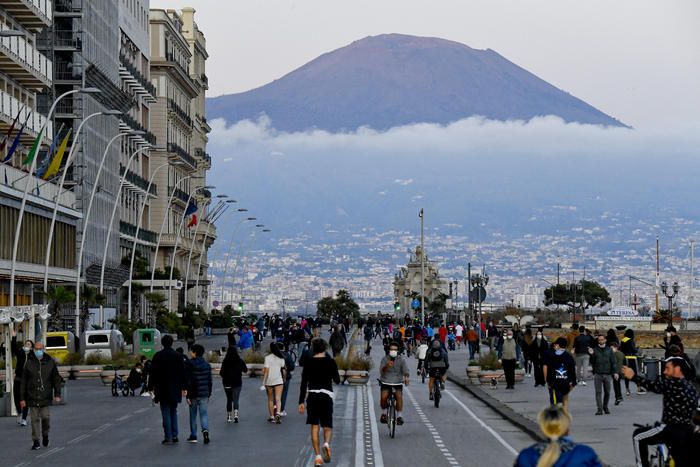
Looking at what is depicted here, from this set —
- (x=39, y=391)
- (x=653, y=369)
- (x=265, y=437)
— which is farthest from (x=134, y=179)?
(x=39, y=391)

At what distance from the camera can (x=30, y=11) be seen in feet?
198

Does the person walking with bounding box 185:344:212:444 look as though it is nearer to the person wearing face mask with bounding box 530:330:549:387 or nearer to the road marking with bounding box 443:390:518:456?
the road marking with bounding box 443:390:518:456

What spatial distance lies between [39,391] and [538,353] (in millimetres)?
21527

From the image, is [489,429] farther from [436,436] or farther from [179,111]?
[179,111]

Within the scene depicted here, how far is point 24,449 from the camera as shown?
21.0m

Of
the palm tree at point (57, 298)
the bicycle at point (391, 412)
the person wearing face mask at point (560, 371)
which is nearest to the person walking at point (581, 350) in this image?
the person wearing face mask at point (560, 371)

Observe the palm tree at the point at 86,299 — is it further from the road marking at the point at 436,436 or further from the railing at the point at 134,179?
the road marking at the point at 436,436

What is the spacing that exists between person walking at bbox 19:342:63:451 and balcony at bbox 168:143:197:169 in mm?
85781

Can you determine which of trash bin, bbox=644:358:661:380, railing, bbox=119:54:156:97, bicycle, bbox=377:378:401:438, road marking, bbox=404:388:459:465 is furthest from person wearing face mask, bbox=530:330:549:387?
railing, bbox=119:54:156:97

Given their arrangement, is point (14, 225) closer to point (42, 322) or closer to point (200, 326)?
point (42, 322)

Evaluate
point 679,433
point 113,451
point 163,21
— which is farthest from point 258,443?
point 163,21

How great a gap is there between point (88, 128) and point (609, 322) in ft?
143

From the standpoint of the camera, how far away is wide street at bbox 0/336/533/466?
1930cm

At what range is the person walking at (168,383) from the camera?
70.2 feet
